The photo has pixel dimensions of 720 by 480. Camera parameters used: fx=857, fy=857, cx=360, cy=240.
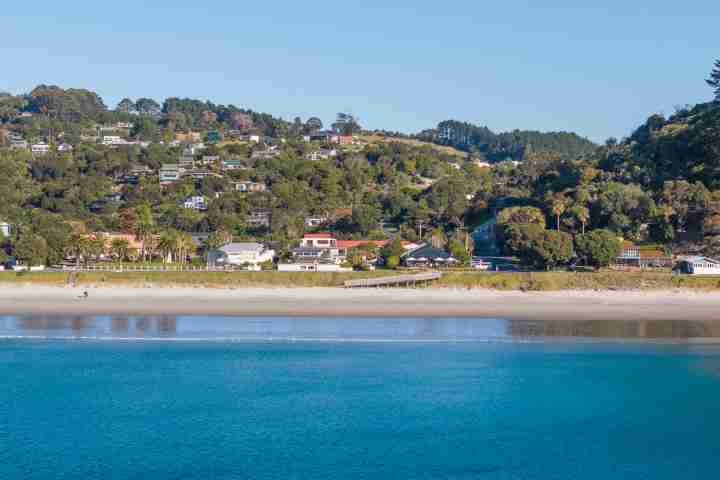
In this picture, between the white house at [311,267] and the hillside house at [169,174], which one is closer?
the white house at [311,267]

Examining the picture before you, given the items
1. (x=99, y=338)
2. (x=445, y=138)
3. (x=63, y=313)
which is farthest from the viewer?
(x=445, y=138)

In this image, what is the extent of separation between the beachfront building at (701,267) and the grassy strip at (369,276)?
2242 millimetres

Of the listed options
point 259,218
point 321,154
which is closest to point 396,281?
point 259,218

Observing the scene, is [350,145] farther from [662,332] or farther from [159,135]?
[662,332]

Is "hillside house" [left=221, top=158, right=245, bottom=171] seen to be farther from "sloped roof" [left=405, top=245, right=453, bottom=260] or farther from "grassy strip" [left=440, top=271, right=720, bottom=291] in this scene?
"grassy strip" [left=440, top=271, right=720, bottom=291]

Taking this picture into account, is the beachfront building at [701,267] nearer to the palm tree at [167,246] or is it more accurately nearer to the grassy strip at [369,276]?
the grassy strip at [369,276]

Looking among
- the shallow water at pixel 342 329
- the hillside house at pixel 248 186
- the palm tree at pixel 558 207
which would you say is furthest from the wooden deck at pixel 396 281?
the hillside house at pixel 248 186

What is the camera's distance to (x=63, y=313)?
129ft

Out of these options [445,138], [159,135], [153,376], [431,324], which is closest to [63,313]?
[153,376]

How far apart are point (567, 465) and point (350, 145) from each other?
11668 centimetres

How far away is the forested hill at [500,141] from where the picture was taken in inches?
6427

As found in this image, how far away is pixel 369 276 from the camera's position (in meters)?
48.7

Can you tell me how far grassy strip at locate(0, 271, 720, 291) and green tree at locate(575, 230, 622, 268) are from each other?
6.03ft

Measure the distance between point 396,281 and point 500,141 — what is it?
5207 inches
